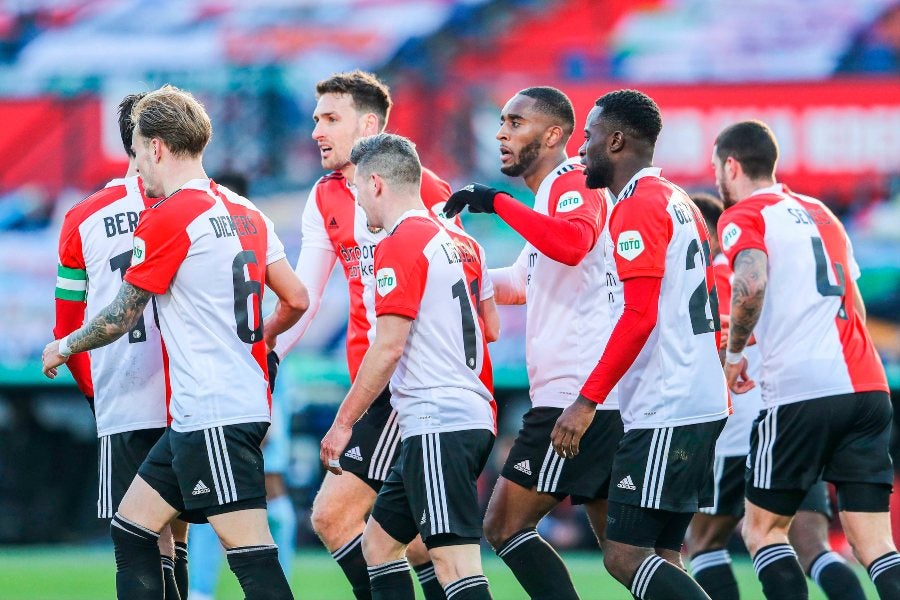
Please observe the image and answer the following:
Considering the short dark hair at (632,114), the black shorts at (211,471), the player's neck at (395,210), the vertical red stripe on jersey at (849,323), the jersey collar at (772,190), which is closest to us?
the black shorts at (211,471)

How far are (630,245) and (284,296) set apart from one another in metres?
1.64

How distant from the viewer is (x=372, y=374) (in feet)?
18.6

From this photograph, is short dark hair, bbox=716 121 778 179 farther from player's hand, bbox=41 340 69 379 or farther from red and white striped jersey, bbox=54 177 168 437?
player's hand, bbox=41 340 69 379

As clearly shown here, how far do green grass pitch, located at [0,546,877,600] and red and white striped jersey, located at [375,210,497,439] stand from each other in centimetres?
497

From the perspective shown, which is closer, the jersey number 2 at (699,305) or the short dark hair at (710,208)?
the jersey number 2 at (699,305)

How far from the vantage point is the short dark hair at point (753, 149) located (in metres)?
7.11

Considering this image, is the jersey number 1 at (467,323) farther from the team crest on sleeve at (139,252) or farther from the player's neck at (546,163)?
the team crest on sleeve at (139,252)

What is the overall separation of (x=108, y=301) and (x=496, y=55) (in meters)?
9.48

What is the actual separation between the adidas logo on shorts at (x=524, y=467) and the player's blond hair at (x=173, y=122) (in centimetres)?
211

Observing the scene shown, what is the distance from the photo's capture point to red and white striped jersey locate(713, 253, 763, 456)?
7.94 metres

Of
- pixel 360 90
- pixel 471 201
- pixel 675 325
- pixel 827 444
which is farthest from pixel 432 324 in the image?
pixel 827 444

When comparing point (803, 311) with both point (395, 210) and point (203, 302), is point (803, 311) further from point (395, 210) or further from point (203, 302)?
point (203, 302)

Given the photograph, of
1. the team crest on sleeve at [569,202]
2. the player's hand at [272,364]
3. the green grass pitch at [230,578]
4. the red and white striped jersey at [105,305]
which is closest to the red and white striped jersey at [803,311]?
the team crest on sleeve at [569,202]

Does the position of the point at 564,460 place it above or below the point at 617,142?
below
